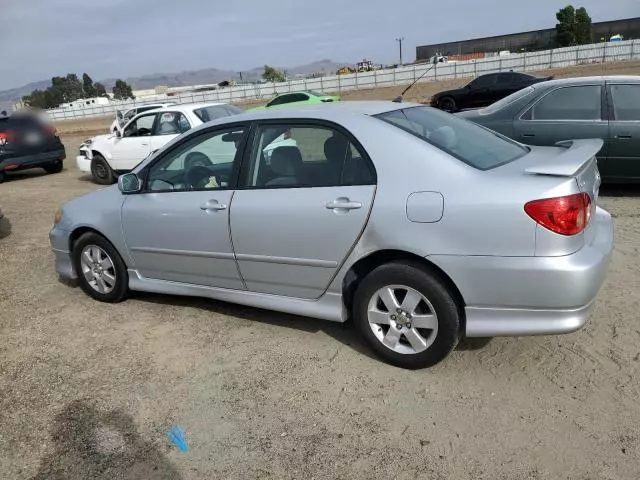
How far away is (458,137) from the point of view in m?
3.54

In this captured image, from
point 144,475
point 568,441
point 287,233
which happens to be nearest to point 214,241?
point 287,233

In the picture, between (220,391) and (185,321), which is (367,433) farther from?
(185,321)

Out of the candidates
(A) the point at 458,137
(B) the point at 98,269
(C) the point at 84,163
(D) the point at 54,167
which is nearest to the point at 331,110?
(A) the point at 458,137

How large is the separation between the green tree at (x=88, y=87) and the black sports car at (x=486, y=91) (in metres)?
123

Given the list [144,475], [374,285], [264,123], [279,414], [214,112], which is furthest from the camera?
[214,112]

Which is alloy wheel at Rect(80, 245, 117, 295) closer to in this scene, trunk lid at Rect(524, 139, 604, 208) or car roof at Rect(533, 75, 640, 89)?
trunk lid at Rect(524, 139, 604, 208)

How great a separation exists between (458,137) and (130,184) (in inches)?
99.8

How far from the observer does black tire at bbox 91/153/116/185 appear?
11336mm

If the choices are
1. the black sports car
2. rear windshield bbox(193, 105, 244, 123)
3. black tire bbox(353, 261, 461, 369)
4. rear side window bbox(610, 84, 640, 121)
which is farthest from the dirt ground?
black tire bbox(353, 261, 461, 369)

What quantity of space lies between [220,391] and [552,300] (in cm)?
198

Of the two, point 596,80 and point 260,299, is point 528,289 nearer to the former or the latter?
point 260,299

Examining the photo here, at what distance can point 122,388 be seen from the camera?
344 centimetres

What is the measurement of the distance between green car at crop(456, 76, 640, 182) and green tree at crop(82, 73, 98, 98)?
13392 centimetres

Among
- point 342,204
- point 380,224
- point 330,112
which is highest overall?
point 330,112
